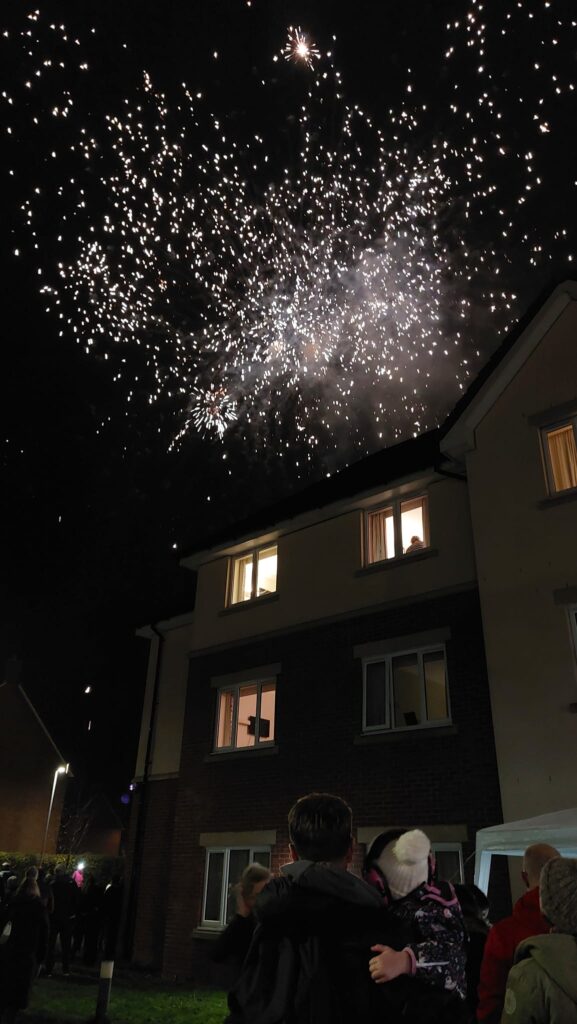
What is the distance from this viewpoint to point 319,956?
7.58 ft

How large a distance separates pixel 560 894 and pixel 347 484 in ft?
37.3

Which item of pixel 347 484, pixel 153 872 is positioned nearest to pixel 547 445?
pixel 347 484

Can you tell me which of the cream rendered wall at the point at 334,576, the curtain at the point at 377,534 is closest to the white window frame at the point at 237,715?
the cream rendered wall at the point at 334,576

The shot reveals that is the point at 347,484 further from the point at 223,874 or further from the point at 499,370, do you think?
the point at 223,874

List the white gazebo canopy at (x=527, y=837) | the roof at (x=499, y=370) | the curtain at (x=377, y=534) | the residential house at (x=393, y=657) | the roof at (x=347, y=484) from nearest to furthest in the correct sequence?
the white gazebo canopy at (x=527, y=837), the residential house at (x=393, y=657), the roof at (x=499, y=370), the roof at (x=347, y=484), the curtain at (x=377, y=534)

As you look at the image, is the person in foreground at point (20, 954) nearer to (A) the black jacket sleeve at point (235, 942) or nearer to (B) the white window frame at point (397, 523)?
(A) the black jacket sleeve at point (235, 942)

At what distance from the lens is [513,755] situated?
32.2 ft

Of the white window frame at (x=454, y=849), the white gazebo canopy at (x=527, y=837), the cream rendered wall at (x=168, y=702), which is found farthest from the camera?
the cream rendered wall at (x=168, y=702)

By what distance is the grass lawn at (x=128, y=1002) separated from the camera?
891 centimetres

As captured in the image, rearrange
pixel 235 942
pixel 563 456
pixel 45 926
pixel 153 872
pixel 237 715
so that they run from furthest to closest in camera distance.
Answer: pixel 153 872, pixel 237 715, pixel 563 456, pixel 45 926, pixel 235 942

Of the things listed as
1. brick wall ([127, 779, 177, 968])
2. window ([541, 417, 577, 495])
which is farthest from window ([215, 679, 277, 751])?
window ([541, 417, 577, 495])

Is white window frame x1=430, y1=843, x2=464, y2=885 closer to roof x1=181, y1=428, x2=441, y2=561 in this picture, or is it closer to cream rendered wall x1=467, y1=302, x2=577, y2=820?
cream rendered wall x1=467, y1=302, x2=577, y2=820

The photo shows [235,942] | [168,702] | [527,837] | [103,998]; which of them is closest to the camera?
[235,942]

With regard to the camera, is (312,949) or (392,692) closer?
(312,949)
